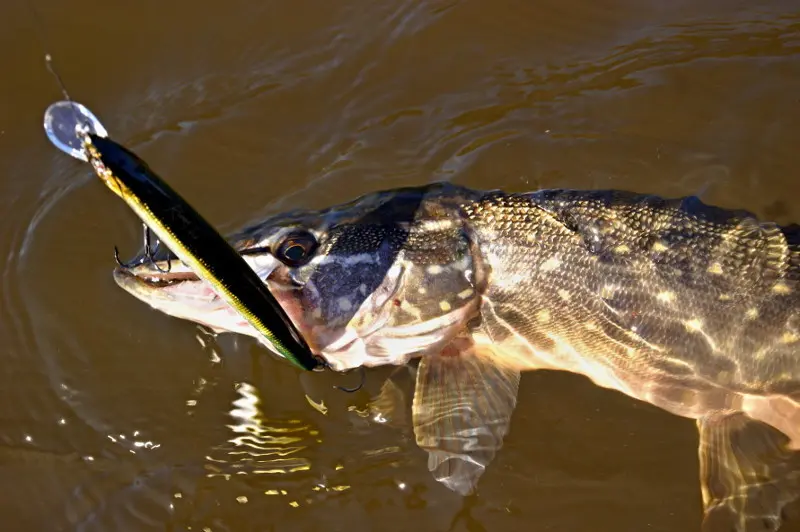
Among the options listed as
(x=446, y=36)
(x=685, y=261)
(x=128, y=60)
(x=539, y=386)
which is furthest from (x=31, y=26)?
(x=685, y=261)

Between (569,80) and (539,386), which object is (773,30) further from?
(539,386)

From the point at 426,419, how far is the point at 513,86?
2.53 meters

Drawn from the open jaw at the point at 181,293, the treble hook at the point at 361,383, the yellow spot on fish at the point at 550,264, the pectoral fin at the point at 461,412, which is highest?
the open jaw at the point at 181,293

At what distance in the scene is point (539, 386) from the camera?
3.67m

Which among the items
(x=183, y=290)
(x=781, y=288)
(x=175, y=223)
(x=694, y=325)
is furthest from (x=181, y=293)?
(x=781, y=288)

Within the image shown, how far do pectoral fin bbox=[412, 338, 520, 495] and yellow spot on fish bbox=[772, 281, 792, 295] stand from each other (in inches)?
45.6

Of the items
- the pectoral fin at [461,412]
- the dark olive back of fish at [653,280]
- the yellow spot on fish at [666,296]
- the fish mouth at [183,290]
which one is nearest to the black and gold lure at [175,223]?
the fish mouth at [183,290]

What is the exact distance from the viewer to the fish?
3.12 m

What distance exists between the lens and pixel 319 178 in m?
4.54

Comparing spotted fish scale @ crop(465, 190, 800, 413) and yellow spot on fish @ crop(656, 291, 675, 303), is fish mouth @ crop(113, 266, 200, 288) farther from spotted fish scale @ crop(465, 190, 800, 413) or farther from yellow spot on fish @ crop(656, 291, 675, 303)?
yellow spot on fish @ crop(656, 291, 675, 303)

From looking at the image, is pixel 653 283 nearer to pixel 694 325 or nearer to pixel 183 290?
pixel 694 325

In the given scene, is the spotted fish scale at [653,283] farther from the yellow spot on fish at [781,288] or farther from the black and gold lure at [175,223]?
the black and gold lure at [175,223]

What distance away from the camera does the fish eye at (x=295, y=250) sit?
3188mm

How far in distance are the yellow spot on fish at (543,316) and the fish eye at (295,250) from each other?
1.04 meters
